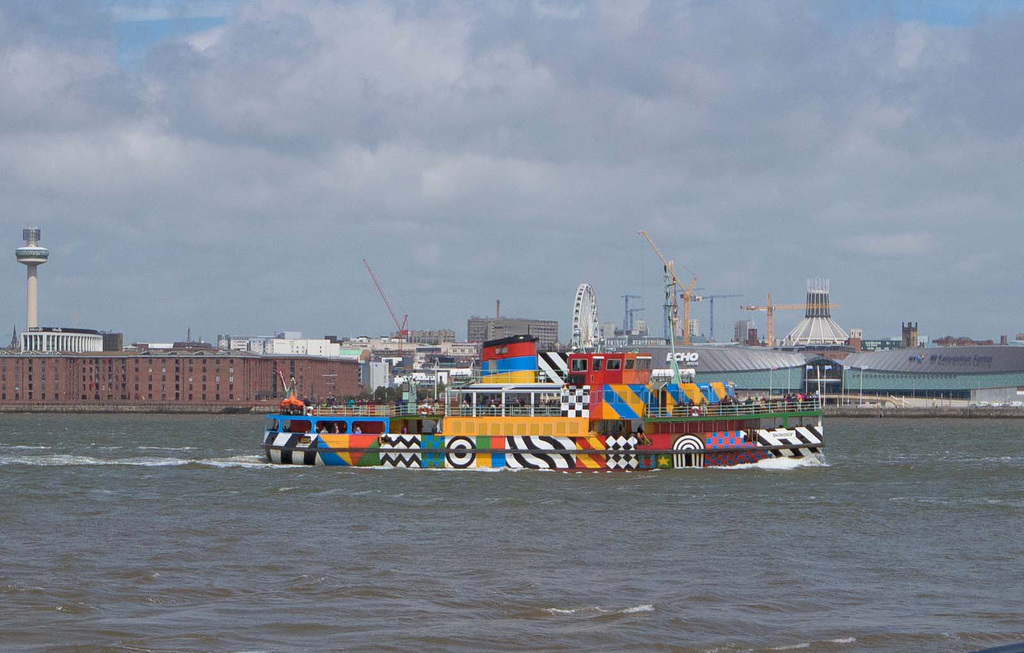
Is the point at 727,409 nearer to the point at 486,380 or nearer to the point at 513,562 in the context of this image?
the point at 486,380

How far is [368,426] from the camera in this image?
206 feet

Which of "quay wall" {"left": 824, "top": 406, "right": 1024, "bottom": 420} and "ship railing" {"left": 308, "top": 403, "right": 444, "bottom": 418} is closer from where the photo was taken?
"ship railing" {"left": 308, "top": 403, "right": 444, "bottom": 418}

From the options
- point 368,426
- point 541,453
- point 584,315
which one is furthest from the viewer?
point 584,315

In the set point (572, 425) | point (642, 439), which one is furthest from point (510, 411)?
point (642, 439)

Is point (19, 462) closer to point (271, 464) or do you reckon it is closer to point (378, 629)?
point (271, 464)

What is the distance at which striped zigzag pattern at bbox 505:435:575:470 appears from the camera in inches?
2311

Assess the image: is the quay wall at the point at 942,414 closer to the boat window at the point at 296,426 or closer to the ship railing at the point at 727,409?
the ship railing at the point at 727,409

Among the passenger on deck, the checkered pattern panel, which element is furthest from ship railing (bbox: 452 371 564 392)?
the passenger on deck

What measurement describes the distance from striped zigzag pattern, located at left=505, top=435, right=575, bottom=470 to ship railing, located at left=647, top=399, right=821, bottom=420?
389 centimetres

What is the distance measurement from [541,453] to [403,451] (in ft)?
21.5

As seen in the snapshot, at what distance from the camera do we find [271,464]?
64.9 meters

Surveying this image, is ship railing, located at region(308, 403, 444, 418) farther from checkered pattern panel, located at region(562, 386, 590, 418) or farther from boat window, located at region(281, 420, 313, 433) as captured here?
checkered pattern panel, located at region(562, 386, 590, 418)

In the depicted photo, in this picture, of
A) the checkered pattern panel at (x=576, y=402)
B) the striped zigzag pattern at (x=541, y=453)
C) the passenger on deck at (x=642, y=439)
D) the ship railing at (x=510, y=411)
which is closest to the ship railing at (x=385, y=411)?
the ship railing at (x=510, y=411)

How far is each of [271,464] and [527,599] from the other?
39.5m
